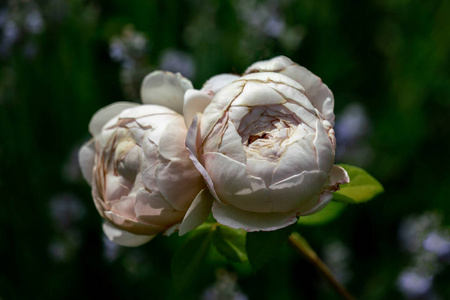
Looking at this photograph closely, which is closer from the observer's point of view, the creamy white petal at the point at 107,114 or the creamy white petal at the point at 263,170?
the creamy white petal at the point at 263,170

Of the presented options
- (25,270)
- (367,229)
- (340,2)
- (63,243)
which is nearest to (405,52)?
(340,2)

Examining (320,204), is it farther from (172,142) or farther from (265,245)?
(172,142)

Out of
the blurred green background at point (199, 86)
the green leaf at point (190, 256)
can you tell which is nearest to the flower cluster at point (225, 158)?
the green leaf at point (190, 256)

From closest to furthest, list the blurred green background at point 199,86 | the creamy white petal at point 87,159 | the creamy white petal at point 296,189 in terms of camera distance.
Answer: the creamy white petal at point 296,189
the creamy white petal at point 87,159
the blurred green background at point 199,86

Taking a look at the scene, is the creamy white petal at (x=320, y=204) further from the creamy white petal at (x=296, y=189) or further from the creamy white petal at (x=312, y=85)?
the creamy white petal at (x=312, y=85)

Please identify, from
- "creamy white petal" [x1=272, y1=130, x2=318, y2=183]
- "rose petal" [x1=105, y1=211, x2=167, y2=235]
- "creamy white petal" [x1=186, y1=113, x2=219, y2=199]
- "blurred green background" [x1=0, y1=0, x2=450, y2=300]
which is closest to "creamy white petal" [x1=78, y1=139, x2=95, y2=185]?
"rose petal" [x1=105, y1=211, x2=167, y2=235]

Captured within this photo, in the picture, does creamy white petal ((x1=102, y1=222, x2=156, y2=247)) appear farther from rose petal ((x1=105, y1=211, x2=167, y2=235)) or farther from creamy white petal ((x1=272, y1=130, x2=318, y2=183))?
creamy white petal ((x1=272, y1=130, x2=318, y2=183))
